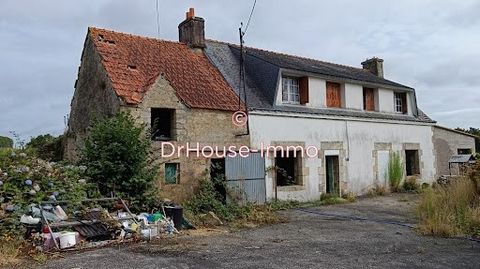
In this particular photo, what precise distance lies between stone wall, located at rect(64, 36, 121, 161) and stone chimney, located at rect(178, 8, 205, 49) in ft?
13.0

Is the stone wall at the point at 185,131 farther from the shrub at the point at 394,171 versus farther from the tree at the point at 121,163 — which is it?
the shrub at the point at 394,171

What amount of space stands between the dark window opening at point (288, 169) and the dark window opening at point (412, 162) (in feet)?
24.3

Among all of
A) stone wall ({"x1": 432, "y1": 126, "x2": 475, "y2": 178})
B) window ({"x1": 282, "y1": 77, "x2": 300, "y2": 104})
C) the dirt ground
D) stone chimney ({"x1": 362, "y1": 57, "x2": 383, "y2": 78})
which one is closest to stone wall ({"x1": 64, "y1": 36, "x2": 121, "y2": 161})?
the dirt ground

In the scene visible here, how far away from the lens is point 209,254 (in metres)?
7.61

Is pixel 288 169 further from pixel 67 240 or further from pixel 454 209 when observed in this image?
pixel 67 240

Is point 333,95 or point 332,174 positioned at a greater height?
point 333,95

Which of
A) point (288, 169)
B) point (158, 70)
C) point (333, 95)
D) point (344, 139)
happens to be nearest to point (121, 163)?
point (158, 70)

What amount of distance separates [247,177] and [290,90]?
14.2ft

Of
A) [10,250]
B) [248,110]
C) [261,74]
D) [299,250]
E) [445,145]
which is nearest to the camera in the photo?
[10,250]

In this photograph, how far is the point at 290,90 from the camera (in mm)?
16453

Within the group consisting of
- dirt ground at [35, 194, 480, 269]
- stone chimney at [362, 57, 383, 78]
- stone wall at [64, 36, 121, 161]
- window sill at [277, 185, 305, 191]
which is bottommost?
dirt ground at [35, 194, 480, 269]

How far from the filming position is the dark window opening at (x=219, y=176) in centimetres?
1327

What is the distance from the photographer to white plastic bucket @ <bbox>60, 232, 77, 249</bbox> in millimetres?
8148

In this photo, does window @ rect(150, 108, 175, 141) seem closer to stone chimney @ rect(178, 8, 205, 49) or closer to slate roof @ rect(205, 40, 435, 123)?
slate roof @ rect(205, 40, 435, 123)
